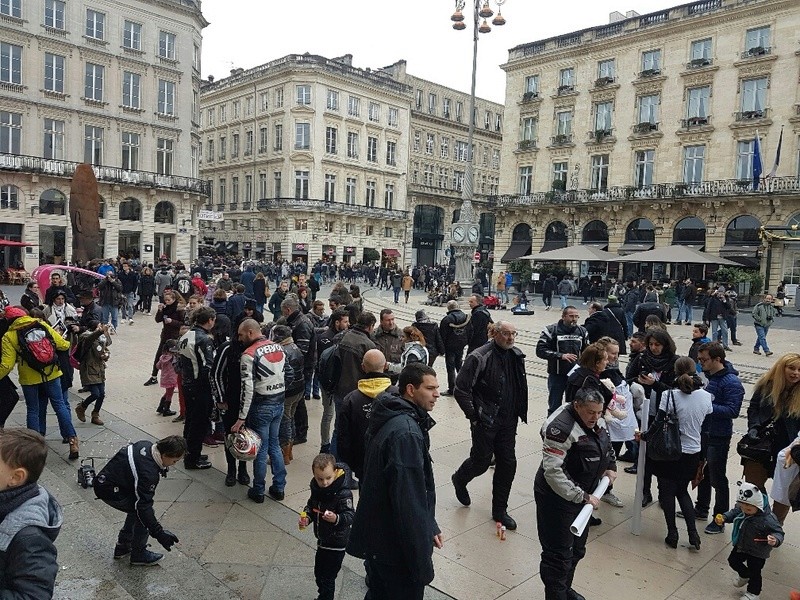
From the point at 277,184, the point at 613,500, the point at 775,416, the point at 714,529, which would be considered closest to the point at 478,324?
the point at 613,500

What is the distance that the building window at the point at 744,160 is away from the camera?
109 feet

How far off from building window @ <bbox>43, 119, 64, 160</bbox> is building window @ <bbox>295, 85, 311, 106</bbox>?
20836 mm

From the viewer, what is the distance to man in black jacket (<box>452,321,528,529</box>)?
5.27 m

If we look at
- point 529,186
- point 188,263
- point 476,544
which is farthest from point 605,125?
point 476,544

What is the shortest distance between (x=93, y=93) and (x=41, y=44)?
3.82 metres

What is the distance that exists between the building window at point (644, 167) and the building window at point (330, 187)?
27404 mm

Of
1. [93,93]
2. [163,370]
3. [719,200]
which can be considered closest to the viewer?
[163,370]

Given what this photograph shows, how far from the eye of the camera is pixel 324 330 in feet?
27.5

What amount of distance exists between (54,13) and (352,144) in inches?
1028

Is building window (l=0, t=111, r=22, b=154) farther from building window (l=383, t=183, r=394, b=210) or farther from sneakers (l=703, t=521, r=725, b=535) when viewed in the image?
sneakers (l=703, t=521, r=725, b=535)

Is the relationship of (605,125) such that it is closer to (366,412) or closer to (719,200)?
(719,200)

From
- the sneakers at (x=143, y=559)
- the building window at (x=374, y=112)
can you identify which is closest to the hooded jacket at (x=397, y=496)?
the sneakers at (x=143, y=559)

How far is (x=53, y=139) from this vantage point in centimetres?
3728

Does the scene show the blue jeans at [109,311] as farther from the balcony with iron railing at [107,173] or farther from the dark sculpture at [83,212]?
the balcony with iron railing at [107,173]
